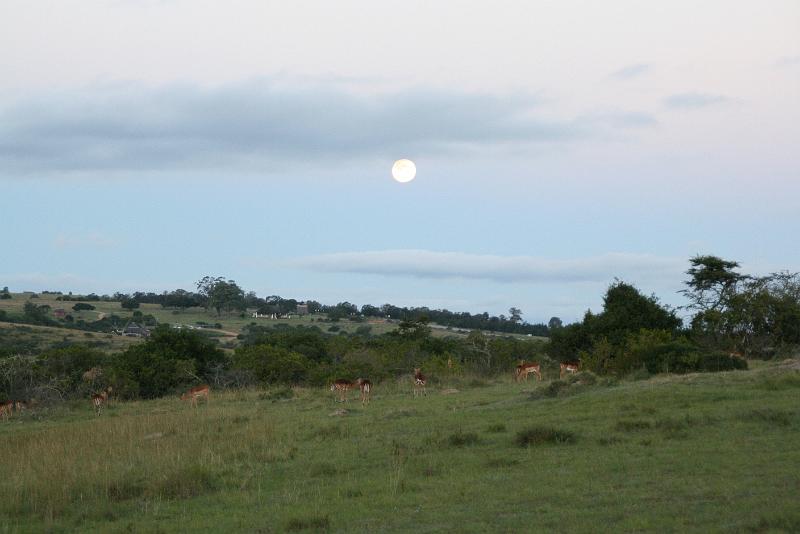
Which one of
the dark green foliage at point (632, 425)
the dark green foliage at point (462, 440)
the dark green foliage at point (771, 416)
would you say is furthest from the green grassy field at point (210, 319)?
the dark green foliage at point (771, 416)

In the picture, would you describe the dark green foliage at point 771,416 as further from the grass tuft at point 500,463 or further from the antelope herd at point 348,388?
the antelope herd at point 348,388

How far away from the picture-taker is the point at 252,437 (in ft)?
63.4

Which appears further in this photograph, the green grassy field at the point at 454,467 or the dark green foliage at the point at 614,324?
the dark green foliage at the point at 614,324

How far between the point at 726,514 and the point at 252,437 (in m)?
11.4

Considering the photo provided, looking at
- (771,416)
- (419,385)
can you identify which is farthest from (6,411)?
(771,416)

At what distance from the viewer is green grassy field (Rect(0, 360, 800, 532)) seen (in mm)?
10906

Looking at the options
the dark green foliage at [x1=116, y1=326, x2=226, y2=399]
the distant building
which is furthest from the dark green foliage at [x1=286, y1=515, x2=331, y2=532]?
the distant building

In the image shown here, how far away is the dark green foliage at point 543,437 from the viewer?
51.9 ft

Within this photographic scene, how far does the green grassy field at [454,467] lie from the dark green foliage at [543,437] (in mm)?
30

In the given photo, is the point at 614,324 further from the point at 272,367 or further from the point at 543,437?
the point at 543,437

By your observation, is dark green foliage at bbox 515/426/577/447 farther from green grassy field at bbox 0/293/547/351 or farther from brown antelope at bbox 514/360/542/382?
green grassy field at bbox 0/293/547/351

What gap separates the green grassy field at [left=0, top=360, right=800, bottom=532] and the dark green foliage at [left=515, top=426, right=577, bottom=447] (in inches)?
1.2

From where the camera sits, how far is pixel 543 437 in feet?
52.3

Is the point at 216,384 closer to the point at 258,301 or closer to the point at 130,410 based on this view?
the point at 130,410
